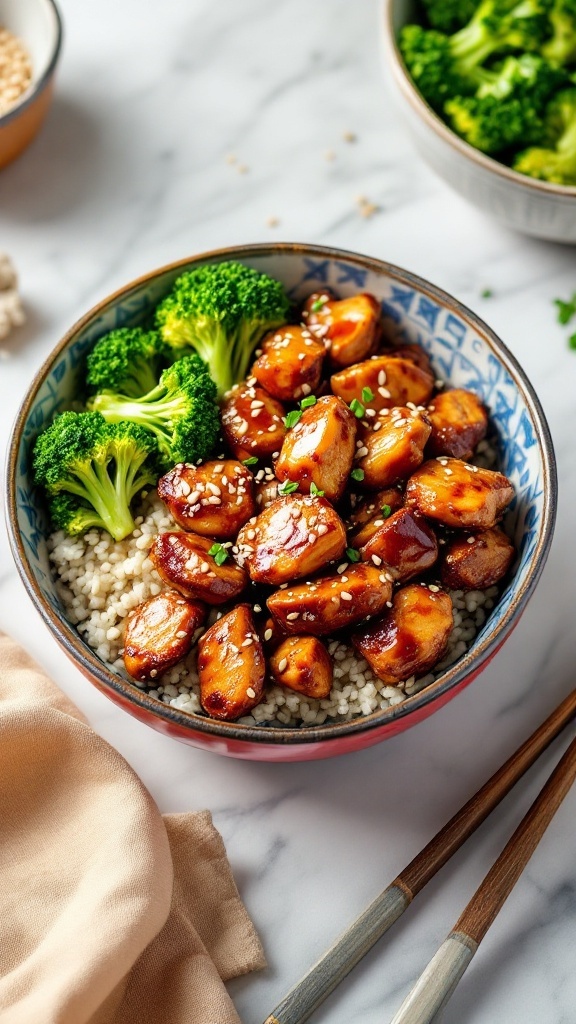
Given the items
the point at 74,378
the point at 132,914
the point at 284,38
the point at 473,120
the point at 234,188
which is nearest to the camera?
the point at 132,914

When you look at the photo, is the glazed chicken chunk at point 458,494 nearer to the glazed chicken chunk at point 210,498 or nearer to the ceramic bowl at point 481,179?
the glazed chicken chunk at point 210,498

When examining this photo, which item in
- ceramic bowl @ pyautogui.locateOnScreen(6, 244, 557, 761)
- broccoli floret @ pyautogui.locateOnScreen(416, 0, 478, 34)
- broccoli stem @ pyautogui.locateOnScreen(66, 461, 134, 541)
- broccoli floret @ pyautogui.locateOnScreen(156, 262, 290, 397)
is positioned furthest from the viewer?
broccoli floret @ pyautogui.locateOnScreen(416, 0, 478, 34)

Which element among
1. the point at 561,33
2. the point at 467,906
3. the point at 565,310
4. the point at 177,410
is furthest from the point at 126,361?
the point at 561,33

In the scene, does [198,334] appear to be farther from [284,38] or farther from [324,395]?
[284,38]

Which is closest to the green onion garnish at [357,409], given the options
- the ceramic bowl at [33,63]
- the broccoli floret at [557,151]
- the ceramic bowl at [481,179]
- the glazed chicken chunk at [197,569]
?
the glazed chicken chunk at [197,569]

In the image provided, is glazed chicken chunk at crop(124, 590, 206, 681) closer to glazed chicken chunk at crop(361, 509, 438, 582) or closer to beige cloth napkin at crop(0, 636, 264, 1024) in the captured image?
beige cloth napkin at crop(0, 636, 264, 1024)

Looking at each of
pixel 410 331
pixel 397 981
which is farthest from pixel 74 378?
pixel 397 981

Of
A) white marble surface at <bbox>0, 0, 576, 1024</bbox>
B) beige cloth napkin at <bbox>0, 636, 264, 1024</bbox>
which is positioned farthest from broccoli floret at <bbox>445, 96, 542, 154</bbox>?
beige cloth napkin at <bbox>0, 636, 264, 1024</bbox>
